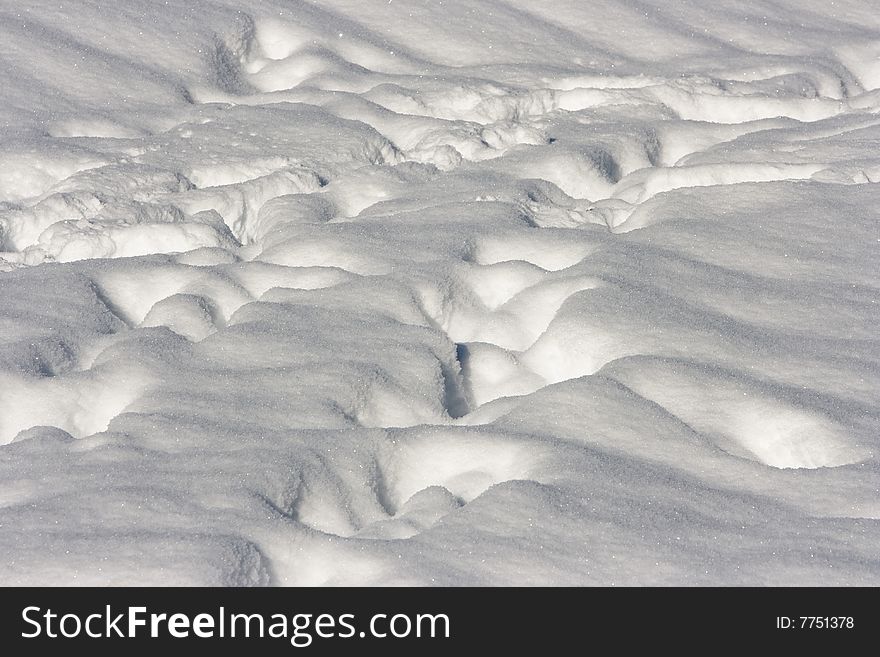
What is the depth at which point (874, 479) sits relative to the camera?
205 cm

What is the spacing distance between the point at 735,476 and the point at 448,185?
1742 mm

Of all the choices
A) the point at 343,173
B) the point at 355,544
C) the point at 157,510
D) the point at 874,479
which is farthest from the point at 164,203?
the point at 874,479

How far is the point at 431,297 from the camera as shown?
2.78m

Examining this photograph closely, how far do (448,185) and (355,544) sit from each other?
1.90m

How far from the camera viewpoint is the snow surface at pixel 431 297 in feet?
6.26

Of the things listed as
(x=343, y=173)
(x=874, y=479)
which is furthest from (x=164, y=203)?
(x=874, y=479)

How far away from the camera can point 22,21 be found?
4336 millimetres

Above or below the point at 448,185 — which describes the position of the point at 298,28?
above

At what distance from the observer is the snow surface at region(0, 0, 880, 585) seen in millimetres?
1907
